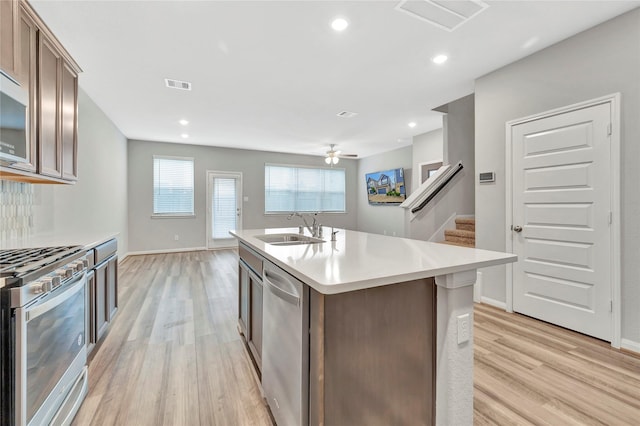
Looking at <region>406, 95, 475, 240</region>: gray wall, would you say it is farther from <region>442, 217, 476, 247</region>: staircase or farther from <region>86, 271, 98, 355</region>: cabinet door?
<region>86, 271, 98, 355</region>: cabinet door

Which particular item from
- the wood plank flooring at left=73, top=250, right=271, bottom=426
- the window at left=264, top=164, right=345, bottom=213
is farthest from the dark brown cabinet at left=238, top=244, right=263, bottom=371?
the window at left=264, top=164, right=345, bottom=213

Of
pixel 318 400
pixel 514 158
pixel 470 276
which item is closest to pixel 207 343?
pixel 318 400

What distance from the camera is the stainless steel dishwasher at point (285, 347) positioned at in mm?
1234

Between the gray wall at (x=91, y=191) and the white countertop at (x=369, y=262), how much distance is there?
2496 mm

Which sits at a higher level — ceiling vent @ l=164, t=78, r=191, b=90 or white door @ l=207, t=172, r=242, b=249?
ceiling vent @ l=164, t=78, r=191, b=90

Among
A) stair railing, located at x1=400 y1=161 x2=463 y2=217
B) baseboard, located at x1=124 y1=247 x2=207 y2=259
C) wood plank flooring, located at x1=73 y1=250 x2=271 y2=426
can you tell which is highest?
stair railing, located at x1=400 y1=161 x2=463 y2=217

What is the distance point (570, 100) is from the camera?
8.79ft

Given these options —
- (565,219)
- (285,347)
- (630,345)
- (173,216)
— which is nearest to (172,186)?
(173,216)

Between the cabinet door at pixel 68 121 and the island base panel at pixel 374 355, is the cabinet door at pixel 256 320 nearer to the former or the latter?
the island base panel at pixel 374 355

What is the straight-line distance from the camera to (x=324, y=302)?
1155 millimetres

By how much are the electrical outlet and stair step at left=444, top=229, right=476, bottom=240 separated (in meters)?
3.17

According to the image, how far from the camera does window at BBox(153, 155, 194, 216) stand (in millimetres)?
7012

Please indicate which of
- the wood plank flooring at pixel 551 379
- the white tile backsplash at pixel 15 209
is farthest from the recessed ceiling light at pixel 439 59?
the white tile backsplash at pixel 15 209

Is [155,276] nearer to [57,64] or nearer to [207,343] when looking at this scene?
[207,343]
